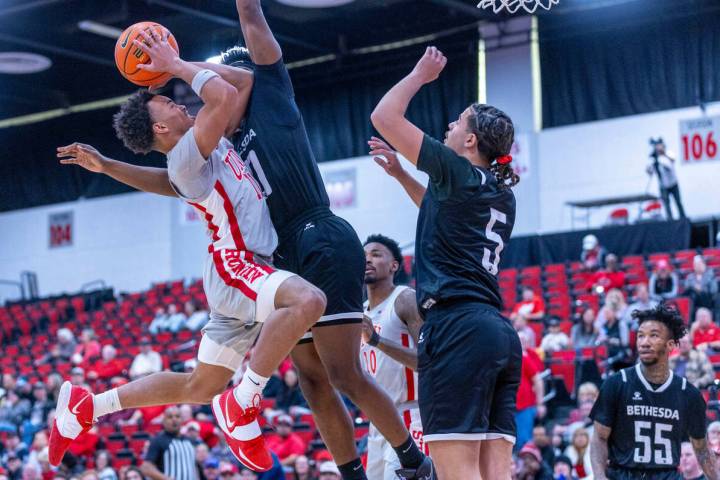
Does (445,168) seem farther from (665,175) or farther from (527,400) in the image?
(665,175)

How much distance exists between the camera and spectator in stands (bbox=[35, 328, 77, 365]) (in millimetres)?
23281

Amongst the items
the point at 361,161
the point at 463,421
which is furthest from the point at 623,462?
the point at 361,161

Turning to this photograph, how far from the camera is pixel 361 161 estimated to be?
85.7ft

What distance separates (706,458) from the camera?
7.36 m

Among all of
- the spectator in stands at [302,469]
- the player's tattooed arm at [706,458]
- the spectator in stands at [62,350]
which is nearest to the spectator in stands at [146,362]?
the spectator in stands at [62,350]

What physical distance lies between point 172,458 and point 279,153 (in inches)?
304

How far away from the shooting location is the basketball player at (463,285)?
16.3 ft

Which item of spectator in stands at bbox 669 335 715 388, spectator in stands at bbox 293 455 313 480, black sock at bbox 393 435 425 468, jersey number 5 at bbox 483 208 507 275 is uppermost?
jersey number 5 at bbox 483 208 507 275

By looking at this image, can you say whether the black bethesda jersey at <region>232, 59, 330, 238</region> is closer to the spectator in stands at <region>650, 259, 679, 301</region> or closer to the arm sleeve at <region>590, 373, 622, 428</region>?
the arm sleeve at <region>590, 373, 622, 428</region>

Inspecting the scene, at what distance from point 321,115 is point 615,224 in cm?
871

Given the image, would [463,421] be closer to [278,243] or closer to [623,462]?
[278,243]

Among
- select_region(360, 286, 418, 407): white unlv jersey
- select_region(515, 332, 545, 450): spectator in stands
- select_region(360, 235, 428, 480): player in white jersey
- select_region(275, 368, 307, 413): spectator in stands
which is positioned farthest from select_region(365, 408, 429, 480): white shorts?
select_region(275, 368, 307, 413): spectator in stands

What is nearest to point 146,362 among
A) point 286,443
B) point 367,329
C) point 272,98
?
point 286,443

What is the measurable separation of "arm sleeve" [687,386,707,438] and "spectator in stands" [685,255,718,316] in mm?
9307
